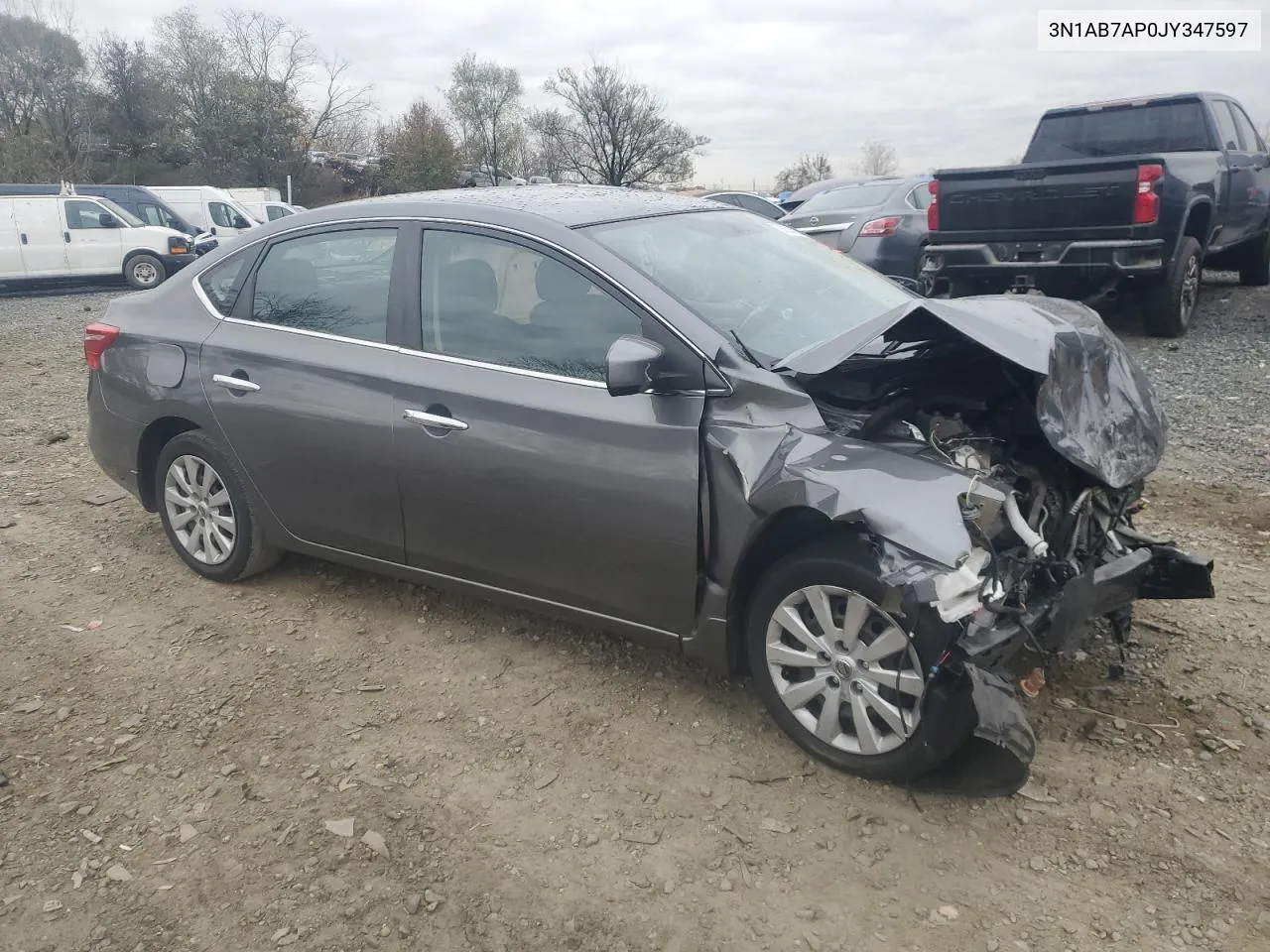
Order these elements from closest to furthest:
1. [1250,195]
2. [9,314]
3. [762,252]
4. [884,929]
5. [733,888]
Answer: [884,929]
[733,888]
[762,252]
[1250,195]
[9,314]

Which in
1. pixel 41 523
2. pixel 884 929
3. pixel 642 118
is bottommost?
pixel 884 929

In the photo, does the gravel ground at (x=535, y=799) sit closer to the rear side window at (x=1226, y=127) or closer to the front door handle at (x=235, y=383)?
the front door handle at (x=235, y=383)

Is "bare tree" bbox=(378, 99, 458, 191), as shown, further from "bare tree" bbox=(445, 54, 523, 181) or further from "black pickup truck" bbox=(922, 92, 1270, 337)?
"black pickup truck" bbox=(922, 92, 1270, 337)

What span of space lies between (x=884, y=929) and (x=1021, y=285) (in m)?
6.90

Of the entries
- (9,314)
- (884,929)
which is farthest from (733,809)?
(9,314)

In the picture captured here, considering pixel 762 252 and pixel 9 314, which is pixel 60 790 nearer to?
pixel 762 252

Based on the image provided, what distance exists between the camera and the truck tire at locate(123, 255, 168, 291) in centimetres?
1867

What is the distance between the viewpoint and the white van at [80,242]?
17859 millimetres

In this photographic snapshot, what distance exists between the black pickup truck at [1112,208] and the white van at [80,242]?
1508cm

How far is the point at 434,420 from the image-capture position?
3.49 meters

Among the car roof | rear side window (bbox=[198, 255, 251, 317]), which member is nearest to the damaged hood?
the car roof

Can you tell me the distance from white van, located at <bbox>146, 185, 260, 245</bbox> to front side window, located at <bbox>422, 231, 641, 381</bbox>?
21.7 m

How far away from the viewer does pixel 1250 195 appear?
932 cm

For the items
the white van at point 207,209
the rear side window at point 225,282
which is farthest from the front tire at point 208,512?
the white van at point 207,209
